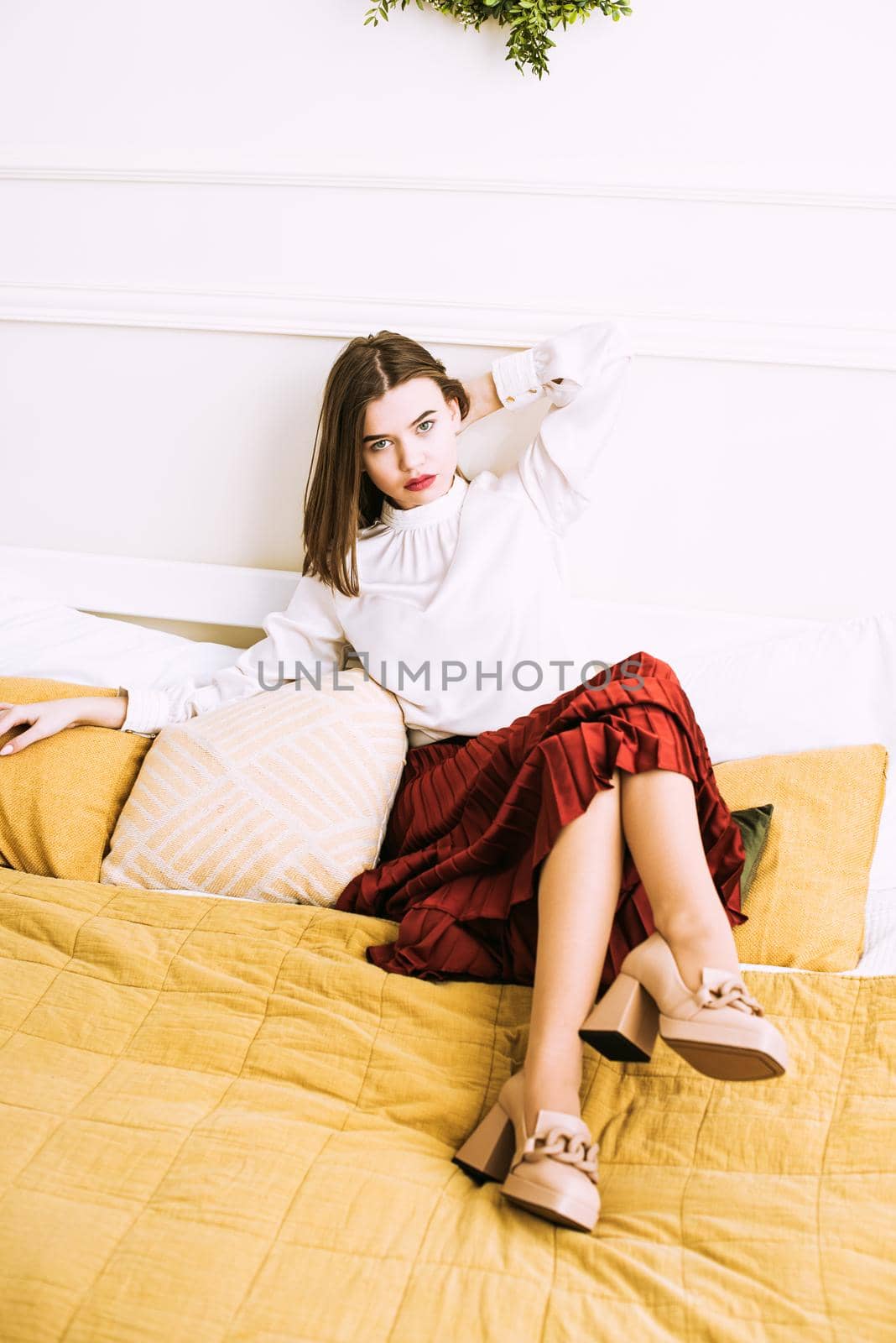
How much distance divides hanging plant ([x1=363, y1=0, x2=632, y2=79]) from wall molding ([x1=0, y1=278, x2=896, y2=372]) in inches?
14.1

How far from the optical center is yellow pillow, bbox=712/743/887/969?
3.87 feet

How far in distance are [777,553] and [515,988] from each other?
904 millimetres

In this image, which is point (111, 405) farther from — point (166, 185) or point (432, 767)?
point (432, 767)

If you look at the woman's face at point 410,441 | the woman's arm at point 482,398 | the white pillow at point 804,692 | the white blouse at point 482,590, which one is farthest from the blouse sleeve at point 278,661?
the white pillow at point 804,692

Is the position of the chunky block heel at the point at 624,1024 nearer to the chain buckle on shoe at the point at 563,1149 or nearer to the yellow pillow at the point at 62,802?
the chain buckle on shoe at the point at 563,1149

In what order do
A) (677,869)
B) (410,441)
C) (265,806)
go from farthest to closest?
(410,441) < (265,806) < (677,869)

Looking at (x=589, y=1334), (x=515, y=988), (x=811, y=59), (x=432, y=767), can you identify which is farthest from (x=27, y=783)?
(x=811, y=59)

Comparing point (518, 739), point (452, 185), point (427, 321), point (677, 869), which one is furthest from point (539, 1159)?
point (452, 185)

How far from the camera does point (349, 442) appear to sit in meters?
1.52

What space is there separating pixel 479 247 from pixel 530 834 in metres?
1.00

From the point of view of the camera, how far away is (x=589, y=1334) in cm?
76

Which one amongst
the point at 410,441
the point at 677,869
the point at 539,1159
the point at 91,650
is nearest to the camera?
the point at 539,1159

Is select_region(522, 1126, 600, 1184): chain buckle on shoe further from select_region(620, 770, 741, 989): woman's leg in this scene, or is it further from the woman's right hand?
the woman's right hand

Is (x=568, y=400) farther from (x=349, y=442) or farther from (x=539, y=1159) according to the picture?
(x=539, y=1159)
